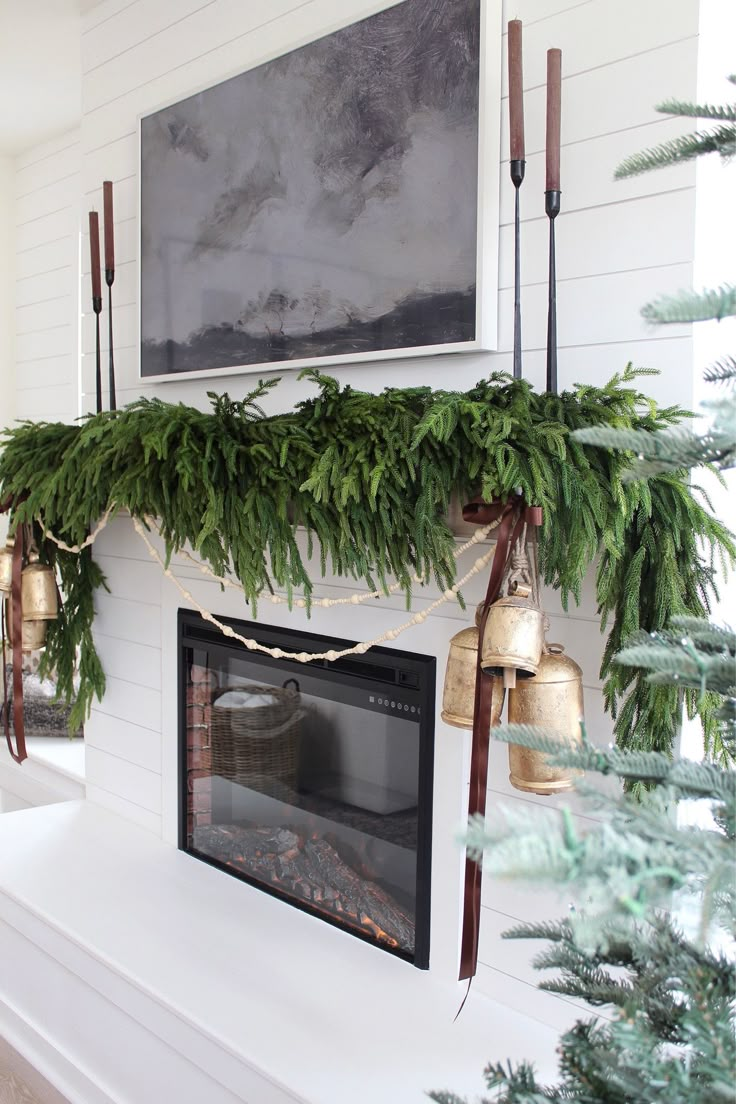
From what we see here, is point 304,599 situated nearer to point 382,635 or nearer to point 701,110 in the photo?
point 382,635

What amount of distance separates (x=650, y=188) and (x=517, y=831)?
125 cm

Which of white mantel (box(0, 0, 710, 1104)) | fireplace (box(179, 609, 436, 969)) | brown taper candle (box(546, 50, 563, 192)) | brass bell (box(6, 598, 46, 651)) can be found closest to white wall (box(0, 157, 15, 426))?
white mantel (box(0, 0, 710, 1104))

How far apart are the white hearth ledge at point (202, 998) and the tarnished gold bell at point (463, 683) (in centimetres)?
59

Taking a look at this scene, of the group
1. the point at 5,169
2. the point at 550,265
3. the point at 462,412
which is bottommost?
the point at 462,412

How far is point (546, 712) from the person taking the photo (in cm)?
137

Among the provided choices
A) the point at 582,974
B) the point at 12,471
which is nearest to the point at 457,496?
the point at 582,974

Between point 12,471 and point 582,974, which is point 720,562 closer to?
point 582,974

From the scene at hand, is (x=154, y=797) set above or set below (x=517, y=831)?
below

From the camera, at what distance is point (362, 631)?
1928 millimetres

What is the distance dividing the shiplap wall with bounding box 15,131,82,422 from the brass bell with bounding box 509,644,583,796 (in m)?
2.97

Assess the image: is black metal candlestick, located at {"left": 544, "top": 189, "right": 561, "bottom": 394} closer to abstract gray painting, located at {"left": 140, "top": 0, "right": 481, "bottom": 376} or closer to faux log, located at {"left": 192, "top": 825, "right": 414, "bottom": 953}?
abstract gray painting, located at {"left": 140, "top": 0, "right": 481, "bottom": 376}

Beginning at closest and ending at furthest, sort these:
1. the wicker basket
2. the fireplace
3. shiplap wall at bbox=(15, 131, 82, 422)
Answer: the fireplace, the wicker basket, shiplap wall at bbox=(15, 131, 82, 422)

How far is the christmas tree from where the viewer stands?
51 centimetres

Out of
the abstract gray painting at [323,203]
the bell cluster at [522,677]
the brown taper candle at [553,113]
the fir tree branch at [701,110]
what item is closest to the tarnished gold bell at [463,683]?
the bell cluster at [522,677]
